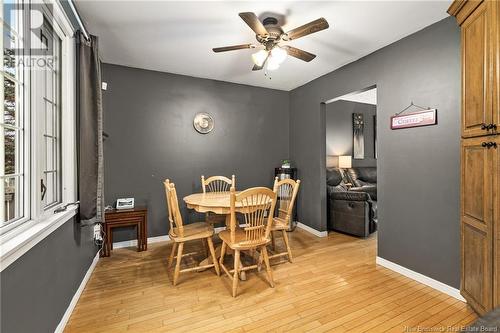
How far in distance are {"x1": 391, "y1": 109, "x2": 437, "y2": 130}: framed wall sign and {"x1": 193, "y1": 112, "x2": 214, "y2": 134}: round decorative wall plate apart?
262 centimetres

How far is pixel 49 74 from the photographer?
1.83m

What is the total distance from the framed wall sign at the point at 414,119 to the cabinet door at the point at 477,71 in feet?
1.91

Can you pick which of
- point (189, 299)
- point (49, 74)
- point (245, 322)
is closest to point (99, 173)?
point (49, 74)

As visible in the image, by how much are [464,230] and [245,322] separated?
1819 mm

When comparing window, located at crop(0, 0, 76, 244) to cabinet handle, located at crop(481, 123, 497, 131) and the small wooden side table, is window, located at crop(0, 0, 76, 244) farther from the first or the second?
cabinet handle, located at crop(481, 123, 497, 131)

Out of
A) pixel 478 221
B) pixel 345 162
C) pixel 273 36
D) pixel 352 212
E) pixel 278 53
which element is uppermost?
pixel 273 36

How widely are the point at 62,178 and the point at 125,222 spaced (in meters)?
1.21

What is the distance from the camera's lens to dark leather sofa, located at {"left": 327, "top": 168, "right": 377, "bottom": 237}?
368cm

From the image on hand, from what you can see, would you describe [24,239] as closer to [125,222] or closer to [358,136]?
[125,222]

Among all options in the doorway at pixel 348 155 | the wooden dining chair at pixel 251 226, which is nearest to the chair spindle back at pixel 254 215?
the wooden dining chair at pixel 251 226

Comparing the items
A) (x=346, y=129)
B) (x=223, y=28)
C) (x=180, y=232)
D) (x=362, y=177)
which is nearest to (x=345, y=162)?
(x=362, y=177)

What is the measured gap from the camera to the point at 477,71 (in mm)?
1592

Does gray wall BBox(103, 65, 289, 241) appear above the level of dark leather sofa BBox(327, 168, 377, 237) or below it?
above

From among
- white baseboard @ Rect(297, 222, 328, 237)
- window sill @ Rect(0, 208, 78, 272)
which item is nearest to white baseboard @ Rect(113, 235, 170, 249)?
window sill @ Rect(0, 208, 78, 272)
